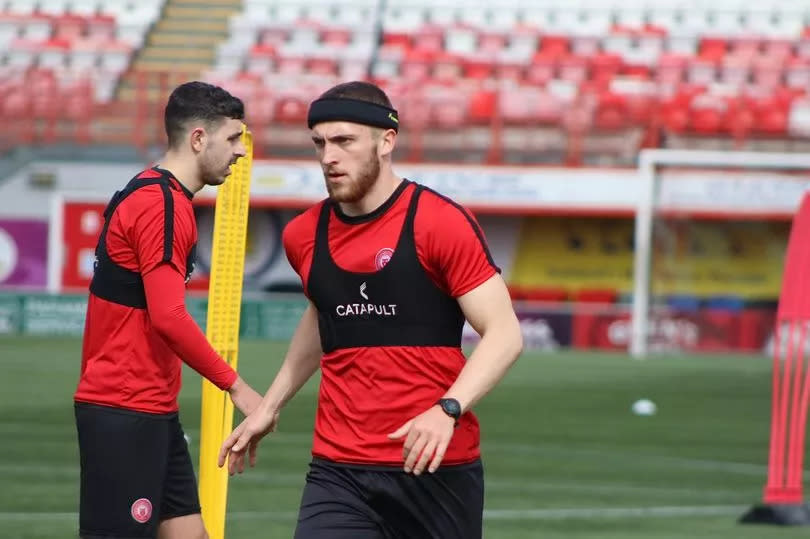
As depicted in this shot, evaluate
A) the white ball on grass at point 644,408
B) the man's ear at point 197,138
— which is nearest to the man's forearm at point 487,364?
the man's ear at point 197,138

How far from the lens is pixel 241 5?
4125 centimetres

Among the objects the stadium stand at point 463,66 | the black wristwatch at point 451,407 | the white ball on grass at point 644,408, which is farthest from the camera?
the stadium stand at point 463,66

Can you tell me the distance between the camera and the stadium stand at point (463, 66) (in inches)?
1280

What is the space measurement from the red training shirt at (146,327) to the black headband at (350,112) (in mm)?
1019

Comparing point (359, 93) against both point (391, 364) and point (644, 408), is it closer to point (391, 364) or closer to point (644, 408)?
point (391, 364)

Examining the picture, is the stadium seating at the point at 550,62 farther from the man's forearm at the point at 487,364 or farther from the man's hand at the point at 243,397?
the man's forearm at the point at 487,364

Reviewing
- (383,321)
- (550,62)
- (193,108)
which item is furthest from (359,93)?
(550,62)

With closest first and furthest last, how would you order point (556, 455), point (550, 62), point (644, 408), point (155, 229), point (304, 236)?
point (304, 236), point (155, 229), point (556, 455), point (644, 408), point (550, 62)

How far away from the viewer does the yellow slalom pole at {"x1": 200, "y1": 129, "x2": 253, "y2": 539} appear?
22.2ft

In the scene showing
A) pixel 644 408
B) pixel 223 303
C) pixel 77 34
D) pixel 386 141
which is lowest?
pixel 644 408

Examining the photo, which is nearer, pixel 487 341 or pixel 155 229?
pixel 487 341

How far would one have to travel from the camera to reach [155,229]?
19.1 ft

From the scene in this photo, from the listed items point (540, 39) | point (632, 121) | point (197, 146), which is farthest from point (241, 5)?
point (197, 146)

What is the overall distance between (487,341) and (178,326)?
4.24 feet
